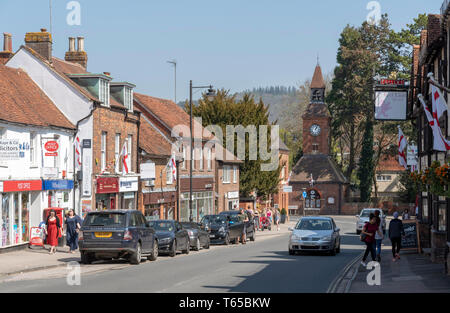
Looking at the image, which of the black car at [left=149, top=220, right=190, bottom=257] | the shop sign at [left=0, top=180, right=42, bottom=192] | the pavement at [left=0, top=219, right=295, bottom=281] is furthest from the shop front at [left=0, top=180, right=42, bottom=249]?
the black car at [left=149, top=220, right=190, bottom=257]

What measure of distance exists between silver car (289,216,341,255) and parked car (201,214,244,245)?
28.0ft

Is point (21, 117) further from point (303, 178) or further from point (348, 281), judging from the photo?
point (303, 178)

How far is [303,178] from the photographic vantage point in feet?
332

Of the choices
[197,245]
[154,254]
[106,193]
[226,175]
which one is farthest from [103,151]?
[226,175]

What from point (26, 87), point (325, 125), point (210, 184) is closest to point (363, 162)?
point (325, 125)

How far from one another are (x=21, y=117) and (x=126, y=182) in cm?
1080

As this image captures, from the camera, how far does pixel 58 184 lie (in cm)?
3375

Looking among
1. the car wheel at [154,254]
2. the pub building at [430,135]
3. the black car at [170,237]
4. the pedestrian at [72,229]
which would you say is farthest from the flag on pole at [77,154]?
the pub building at [430,135]

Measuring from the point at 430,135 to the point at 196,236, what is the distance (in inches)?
438

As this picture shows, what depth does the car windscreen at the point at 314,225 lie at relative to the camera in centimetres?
3027

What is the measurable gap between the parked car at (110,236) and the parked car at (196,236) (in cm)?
921

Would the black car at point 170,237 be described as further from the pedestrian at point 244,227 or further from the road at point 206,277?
the pedestrian at point 244,227

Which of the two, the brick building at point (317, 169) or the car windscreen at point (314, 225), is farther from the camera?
the brick building at point (317, 169)

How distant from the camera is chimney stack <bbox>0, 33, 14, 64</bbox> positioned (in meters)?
37.8
